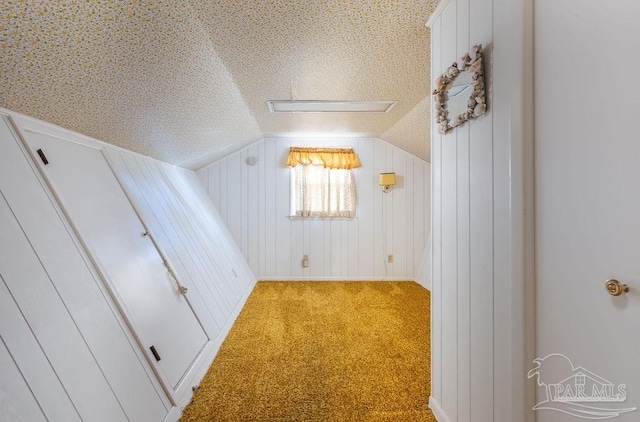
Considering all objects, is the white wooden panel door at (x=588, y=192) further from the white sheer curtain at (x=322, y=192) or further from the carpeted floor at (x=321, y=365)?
the white sheer curtain at (x=322, y=192)

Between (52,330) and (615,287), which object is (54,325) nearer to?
(52,330)

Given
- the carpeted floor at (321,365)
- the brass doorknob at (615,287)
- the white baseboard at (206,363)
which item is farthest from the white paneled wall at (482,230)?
the white baseboard at (206,363)

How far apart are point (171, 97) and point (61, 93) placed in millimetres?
528

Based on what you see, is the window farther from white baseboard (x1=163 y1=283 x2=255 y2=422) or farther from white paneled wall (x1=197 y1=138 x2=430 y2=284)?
white baseboard (x1=163 y1=283 x2=255 y2=422)

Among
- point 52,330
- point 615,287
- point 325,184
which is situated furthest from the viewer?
point 325,184

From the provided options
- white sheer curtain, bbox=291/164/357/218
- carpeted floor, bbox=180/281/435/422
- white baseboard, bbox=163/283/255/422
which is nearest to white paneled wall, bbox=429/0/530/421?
carpeted floor, bbox=180/281/435/422

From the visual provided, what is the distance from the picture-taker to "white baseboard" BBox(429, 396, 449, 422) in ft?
4.11

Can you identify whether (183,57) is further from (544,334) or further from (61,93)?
(544,334)

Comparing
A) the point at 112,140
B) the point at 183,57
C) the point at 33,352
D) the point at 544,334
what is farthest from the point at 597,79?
the point at 112,140

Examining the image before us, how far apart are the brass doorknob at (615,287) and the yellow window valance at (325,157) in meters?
3.05

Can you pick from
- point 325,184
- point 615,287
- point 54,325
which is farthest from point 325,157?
point 615,287

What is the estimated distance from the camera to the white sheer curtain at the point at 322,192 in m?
3.56

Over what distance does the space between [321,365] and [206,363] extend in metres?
0.76

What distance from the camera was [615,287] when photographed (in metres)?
0.57
